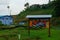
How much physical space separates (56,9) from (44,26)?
1814 cm

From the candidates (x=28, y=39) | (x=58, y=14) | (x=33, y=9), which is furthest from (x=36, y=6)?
(x=28, y=39)

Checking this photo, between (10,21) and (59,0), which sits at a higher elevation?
(59,0)

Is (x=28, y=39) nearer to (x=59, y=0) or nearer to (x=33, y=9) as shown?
(x=59, y=0)

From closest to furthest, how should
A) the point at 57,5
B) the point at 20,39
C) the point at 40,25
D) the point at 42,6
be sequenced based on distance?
1. the point at 20,39
2. the point at 40,25
3. the point at 57,5
4. the point at 42,6

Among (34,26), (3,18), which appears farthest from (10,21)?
(34,26)

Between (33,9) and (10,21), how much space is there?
22.5 m

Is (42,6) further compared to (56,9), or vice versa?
(42,6)

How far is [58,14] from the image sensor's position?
178 feet

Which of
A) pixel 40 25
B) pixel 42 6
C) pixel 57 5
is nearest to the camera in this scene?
pixel 40 25

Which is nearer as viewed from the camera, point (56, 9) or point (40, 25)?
point (40, 25)

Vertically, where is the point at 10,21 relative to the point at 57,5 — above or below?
below

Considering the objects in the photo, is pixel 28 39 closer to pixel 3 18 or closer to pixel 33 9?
pixel 3 18

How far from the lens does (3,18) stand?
5366cm

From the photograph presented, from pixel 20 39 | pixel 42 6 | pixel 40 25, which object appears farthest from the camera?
pixel 42 6
